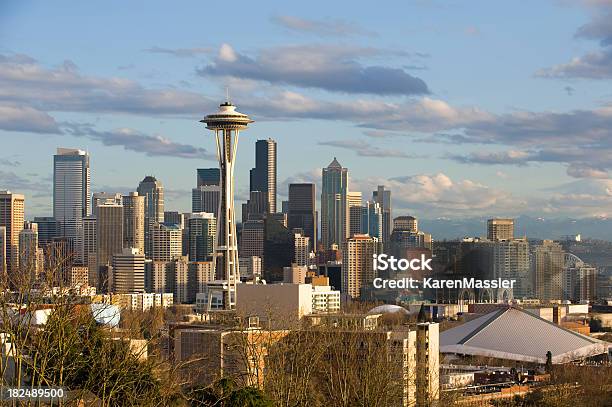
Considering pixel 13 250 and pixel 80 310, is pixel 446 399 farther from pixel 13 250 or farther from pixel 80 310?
pixel 13 250

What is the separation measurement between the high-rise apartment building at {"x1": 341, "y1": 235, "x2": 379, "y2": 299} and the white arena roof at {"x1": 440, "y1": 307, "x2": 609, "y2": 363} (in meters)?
74.1

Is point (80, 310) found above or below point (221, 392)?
above

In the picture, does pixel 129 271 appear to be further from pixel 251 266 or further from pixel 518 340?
pixel 518 340

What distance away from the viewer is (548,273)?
156375 mm

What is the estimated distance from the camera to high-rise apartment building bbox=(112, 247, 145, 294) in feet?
566

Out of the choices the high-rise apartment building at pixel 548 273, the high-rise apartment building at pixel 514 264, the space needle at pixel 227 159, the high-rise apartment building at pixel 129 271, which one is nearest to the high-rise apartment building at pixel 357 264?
the high-rise apartment building at pixel 514 264

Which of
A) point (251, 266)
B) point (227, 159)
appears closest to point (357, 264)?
point (251, 266)

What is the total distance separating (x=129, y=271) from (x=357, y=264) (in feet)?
92.3

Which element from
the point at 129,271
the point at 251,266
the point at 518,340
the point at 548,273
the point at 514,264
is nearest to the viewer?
the point at 518,340

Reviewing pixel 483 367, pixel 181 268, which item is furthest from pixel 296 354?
pixel 181 268

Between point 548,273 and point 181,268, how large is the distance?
1941 inches

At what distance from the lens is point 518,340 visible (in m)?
94.9

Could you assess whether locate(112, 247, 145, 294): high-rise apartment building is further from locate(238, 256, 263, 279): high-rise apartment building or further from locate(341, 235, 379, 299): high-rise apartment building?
locate(341, 235, 379, 299): high-rise apartment building

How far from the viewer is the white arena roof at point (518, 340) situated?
299 ft
